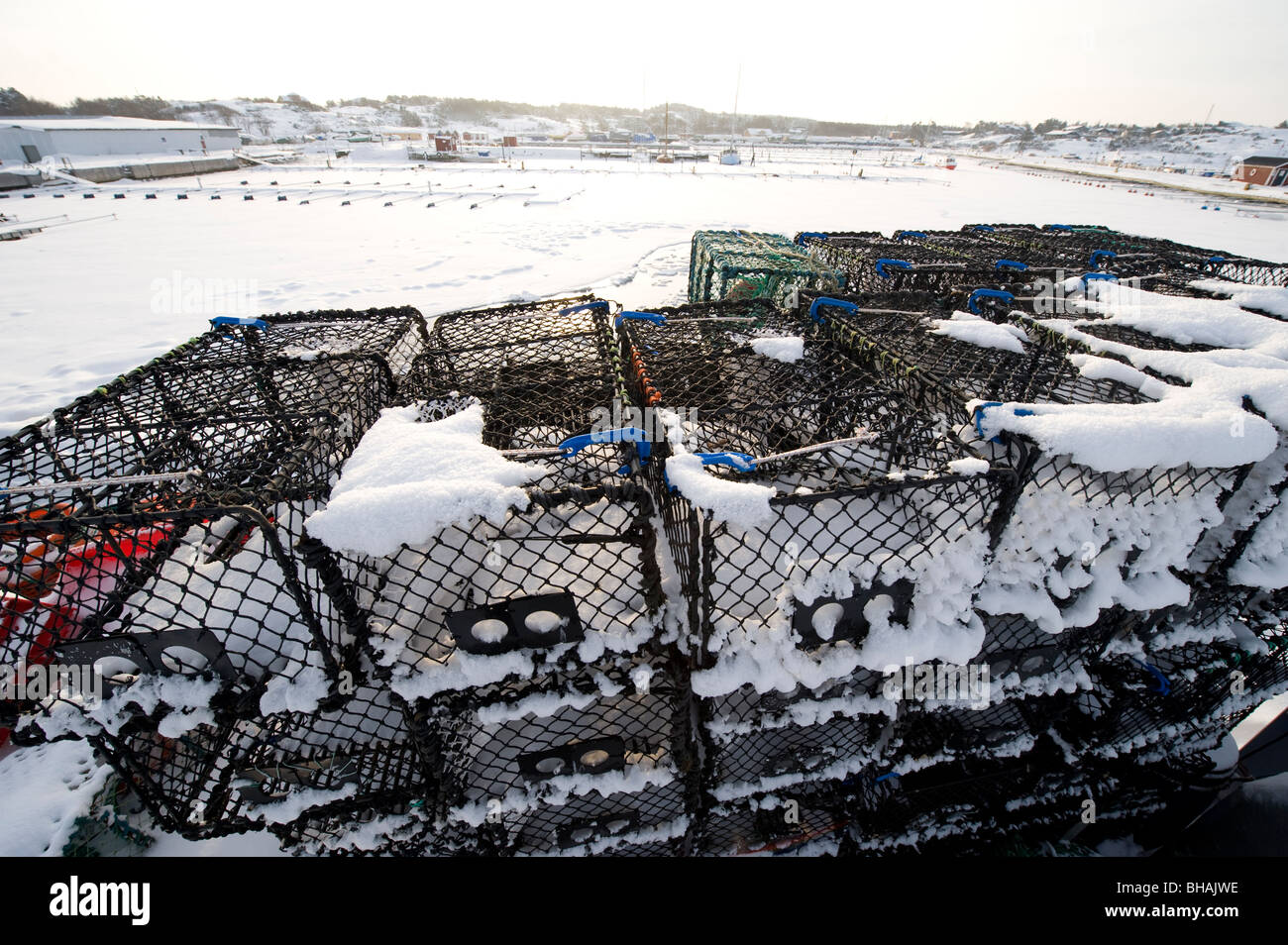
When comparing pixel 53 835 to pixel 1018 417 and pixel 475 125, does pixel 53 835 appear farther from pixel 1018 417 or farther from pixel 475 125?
pixel 475 125

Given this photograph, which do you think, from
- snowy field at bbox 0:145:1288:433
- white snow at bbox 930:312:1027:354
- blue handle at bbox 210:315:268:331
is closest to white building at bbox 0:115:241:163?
snowy field at bbox 0:145:1288:433

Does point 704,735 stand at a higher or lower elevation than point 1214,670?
higher

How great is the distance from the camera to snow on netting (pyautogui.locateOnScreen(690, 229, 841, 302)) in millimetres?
3924

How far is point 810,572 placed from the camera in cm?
155

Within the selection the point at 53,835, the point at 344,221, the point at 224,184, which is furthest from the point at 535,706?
the point at 224,184

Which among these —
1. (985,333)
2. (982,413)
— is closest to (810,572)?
(982,413)

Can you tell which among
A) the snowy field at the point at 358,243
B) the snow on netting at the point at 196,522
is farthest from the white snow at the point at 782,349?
the snowy field at the point at 358,243

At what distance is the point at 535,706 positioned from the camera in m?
1.60

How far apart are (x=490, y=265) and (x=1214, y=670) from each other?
10105mm

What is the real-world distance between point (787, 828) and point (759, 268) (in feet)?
11.4

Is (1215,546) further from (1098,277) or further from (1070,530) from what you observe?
(1098,277)

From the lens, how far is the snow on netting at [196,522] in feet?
4.62

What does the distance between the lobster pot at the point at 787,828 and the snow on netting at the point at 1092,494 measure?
1.27m

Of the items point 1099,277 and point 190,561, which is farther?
point 1099,277
